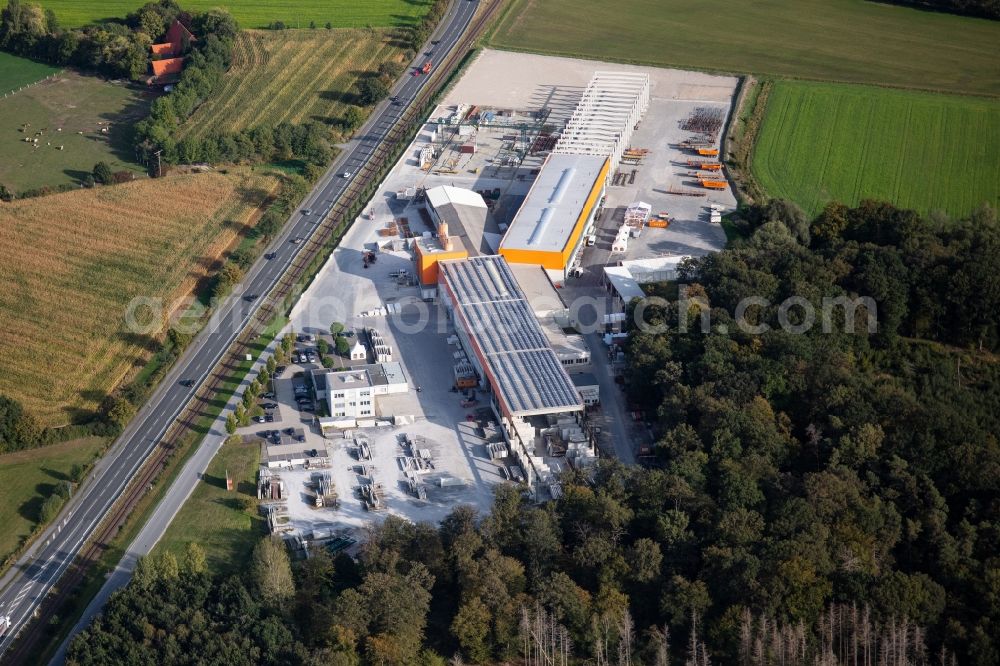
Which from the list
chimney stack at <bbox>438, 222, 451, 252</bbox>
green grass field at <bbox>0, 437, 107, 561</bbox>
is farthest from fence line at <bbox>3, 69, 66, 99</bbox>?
green grass field at <bbox>0, 437, 107, 561</bbox>

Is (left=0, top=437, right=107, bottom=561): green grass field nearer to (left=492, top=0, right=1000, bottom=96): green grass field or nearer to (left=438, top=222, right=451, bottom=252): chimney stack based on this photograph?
(left=438, top=222, right=451, bottom=252): chimney stack

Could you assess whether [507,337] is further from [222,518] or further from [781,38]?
[781,38]

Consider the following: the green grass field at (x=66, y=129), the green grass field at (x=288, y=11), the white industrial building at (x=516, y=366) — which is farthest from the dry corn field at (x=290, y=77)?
the white industrial building at (x=516, y=366)

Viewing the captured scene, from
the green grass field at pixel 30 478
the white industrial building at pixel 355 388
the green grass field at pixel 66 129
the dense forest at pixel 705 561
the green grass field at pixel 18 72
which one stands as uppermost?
the dense forest at pixel 705 561

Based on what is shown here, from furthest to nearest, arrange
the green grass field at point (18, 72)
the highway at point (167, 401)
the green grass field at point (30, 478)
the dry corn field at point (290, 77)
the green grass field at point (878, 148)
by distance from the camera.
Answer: the green grass field at point (18, 72) < the dry corn field at point (290, 77) < the green grass field at point (878, 148) < the green grass field at point (30, 478) < the highway at point (167, 401)

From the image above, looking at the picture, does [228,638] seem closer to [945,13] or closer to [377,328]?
[377,328]

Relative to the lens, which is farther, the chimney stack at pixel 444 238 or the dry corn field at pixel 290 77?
the dry corn field at pixel 290 77

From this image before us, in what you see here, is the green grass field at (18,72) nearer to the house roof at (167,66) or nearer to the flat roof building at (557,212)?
the house roof at (167,66)
